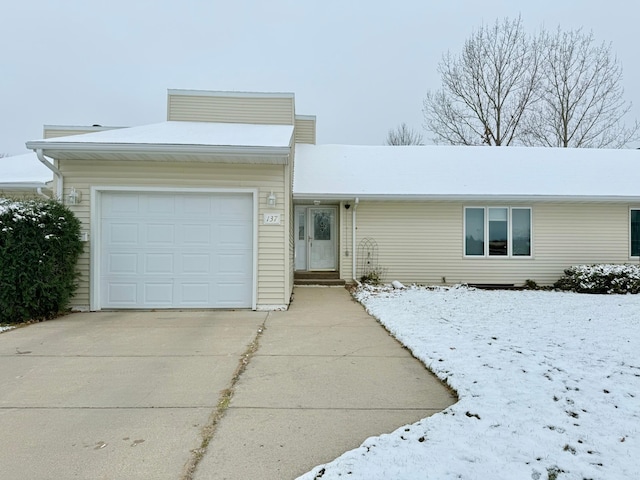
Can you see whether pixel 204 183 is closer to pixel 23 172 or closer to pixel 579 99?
pixel 23 172

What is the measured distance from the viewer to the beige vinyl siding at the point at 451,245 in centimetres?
1188

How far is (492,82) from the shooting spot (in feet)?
75.9

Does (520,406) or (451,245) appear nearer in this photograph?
(520,406)

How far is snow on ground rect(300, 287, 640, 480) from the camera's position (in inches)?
91.9

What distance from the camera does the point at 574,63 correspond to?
22.8 metres

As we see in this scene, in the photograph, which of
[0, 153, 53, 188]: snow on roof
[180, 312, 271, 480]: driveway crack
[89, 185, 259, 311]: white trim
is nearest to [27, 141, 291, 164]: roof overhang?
[89, 185, 259, 311]: white trim

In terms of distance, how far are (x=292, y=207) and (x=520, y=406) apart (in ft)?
28.5

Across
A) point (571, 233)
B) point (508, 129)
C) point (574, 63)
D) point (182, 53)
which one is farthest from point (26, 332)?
point (574, 63)

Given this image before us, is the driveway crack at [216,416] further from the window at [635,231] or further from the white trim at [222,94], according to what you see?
the window at [635,231]

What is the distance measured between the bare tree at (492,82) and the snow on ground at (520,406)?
1901 cm

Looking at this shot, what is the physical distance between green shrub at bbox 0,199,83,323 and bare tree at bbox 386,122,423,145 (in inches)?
1109

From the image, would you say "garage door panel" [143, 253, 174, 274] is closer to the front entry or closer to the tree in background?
the front entry

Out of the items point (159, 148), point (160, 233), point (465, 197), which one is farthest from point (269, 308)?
point (465, 197)

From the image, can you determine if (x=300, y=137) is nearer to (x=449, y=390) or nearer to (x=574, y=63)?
(x=449, y=390)
